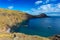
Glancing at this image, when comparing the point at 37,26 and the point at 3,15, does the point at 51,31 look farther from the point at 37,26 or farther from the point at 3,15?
the point at 3,15

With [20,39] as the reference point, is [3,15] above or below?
above

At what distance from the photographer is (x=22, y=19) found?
36312mm

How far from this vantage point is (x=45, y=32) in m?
26.2

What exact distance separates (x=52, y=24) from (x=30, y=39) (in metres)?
14.1

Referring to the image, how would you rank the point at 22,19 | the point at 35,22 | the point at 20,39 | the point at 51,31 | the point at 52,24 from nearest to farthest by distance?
the point at 20,39 → the point at 51,31 → the point at 52,24 → the point at 35,22 → the point at 22,19

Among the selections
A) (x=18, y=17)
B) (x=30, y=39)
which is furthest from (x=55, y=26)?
(x=30, y=39)

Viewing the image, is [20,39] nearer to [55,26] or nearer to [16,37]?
[16,37]

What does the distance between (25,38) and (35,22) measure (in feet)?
53.0

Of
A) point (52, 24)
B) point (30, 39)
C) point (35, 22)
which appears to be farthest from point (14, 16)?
point (30, 39)

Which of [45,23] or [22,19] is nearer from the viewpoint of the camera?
[45,23]

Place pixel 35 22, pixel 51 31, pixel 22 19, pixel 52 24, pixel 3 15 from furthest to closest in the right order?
pixel 22 19 < pixel 3 15 < pixel 35 22 < pixel 52 24 < pixel 51 31

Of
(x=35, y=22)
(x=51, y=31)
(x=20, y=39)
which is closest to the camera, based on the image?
(x=20, y=39)

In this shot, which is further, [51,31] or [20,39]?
[51,31]

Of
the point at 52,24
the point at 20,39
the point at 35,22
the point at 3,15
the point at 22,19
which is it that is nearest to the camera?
the point at 20,39
